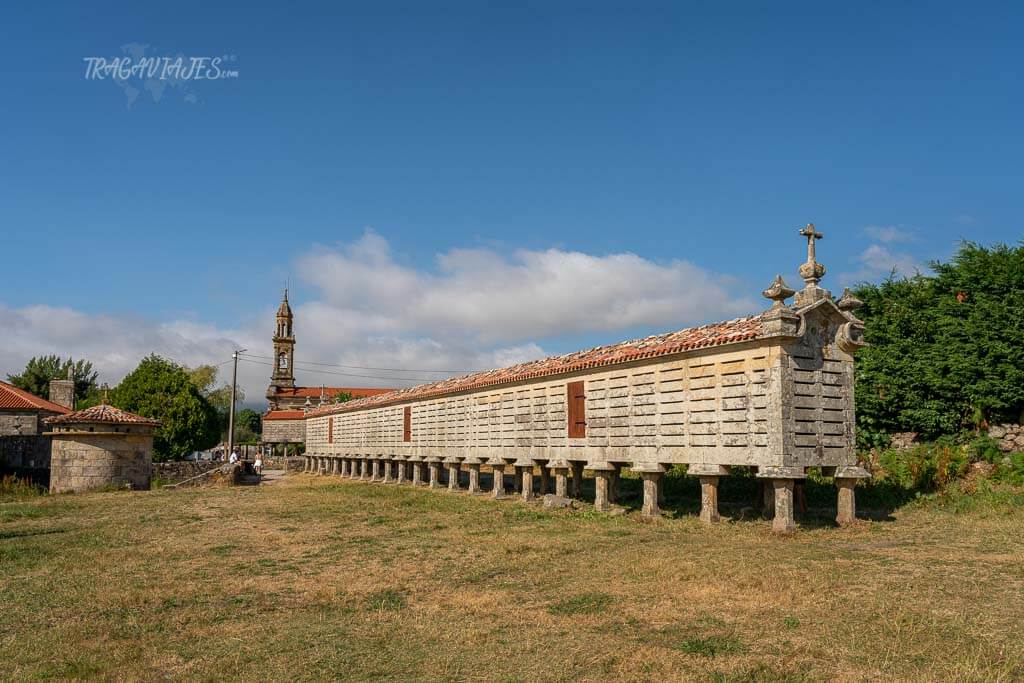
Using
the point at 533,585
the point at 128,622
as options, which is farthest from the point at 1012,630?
the point at 128,622

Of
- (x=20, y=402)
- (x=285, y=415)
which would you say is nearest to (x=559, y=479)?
(x=20, y=402)

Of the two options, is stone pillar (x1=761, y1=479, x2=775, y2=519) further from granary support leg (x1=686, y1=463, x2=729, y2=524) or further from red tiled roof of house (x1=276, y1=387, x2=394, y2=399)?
red tiled roof of house (x1=276, y1=387, x2=394, y2=399)

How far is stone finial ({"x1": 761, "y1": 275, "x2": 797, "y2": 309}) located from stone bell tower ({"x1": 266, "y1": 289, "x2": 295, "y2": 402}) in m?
67.9

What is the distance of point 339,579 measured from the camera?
33.2 feet

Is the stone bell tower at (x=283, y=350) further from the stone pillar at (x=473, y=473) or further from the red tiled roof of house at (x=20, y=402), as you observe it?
the stone pillar at (x=473, y=473)

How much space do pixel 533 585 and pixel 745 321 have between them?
24.5 ft

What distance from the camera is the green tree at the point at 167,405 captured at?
1656 inches

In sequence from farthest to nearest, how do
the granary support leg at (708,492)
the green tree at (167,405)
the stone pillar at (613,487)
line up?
the green tree at (167,405)
the stone pillar at (613,487)
the granary support leg at (708,492)

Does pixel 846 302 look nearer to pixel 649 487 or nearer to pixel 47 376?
pixel 649 487

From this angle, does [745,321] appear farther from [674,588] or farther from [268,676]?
[268,676]

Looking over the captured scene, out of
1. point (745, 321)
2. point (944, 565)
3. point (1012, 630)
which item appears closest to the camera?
point (1012, 630)

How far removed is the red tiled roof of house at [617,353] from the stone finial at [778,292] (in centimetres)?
49

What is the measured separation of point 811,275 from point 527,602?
8.80 metres

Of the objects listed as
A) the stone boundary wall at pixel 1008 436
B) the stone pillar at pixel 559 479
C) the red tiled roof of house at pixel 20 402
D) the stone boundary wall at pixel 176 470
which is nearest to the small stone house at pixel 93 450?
the stone boundary wall at pixel 176 470
